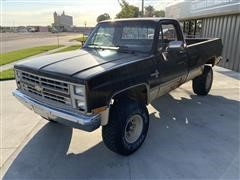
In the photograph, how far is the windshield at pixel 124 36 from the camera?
165 inches

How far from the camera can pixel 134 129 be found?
382 cm

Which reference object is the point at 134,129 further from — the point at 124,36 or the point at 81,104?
the point at 124,36

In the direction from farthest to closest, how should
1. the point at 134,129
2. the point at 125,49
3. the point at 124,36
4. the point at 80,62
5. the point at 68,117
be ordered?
the point at 124,36
the point at 125,49
the point at 134,129
the point at 80,62
the point at 68,117

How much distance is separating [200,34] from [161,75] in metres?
10.6

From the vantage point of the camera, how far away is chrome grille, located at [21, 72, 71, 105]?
10.4 feet

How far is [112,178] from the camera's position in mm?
3176

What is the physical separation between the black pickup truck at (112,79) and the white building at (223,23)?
18.7 feet

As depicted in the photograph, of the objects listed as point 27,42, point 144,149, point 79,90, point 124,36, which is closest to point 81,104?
point 79,90

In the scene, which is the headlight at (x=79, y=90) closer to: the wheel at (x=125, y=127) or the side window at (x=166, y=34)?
the wheel at (x=125, y=127)

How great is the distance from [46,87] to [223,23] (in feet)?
31.4

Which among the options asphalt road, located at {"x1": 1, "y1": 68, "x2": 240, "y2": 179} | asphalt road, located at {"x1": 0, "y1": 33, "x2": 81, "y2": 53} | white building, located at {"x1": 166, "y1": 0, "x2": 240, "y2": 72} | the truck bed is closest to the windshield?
the truck bed

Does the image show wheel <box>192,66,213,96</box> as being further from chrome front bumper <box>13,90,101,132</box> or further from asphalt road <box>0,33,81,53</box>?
Answer: asphalt road <box>0,33,81,53</box>

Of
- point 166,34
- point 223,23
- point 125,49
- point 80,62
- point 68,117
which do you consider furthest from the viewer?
point 223,23

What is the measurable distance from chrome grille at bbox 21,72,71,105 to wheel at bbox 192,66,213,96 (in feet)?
13.8
